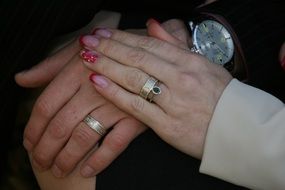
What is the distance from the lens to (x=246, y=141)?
2.95ft

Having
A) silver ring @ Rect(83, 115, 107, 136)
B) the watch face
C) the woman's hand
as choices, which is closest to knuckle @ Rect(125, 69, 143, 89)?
the woman's hand

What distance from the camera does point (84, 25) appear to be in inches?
44.3

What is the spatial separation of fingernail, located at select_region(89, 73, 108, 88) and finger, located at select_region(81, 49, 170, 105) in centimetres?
1

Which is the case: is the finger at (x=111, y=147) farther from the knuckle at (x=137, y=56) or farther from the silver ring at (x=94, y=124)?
the knuckle at (x=137, y=56)

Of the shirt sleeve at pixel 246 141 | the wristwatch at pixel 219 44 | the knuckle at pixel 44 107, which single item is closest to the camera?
the shirt sleeve at pixel 246 141

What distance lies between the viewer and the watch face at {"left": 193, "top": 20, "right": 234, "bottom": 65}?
1.09m

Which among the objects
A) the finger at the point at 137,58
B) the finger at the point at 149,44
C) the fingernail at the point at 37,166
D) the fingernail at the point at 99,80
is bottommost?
the fingernail at the point at 37,166

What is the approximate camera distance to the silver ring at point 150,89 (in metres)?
0.93

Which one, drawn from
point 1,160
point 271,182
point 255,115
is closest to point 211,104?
point 255,115

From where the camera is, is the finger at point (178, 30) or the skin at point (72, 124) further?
the finger at point (178, 30)

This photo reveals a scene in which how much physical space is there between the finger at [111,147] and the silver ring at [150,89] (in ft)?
0.27

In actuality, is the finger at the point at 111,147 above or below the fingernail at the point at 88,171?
above

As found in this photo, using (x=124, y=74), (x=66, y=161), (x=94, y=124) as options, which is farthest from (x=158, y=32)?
(x=66, y=161)

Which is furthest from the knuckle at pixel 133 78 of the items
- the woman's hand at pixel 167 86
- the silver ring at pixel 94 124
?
the silver ring at pixel 94 124
